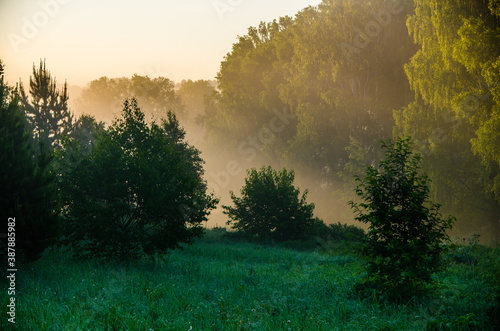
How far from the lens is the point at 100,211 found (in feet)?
39.9

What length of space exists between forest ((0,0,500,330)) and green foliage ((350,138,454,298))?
0.16ft

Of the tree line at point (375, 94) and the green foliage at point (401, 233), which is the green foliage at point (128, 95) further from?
the green foliage at point (401, 233)

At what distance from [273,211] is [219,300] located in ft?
48.7

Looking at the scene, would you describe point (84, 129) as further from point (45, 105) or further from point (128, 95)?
point (128, 95)

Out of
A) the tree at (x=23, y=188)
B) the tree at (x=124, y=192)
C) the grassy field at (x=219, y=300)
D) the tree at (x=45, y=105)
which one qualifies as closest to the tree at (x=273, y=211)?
the grassy field at (x=219, y=300)

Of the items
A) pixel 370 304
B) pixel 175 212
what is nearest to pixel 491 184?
pixel 370 304

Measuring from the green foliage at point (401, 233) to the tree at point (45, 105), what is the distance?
110 feet

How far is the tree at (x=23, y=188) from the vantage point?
9.80 meters

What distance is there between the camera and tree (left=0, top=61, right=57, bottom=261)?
980 cm

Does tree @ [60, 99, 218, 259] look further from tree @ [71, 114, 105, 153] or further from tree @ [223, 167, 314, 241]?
tree @ [71, 114, 105, 153]

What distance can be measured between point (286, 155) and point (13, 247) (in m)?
33.2

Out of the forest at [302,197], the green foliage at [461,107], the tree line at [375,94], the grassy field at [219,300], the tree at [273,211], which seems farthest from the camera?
the tree at [273,211]

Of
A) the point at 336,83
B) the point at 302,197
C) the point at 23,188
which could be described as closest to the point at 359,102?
the point at 336,83

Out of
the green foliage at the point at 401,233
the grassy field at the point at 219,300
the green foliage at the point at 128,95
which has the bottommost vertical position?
the grassy field at the point at 219,300
